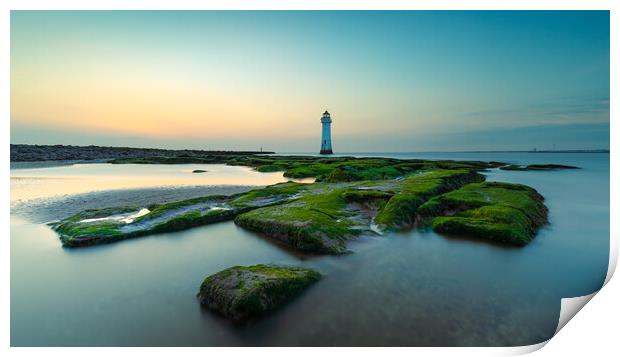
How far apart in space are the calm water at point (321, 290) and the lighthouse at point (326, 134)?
230ft

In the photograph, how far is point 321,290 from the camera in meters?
5.73

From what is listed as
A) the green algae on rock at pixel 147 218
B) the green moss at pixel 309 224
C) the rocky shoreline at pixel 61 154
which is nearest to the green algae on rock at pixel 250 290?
the green moss at pixel 309 224

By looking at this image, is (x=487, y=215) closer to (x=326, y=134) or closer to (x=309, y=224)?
(x=309, y=224)

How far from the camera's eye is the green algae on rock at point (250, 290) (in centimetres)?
486

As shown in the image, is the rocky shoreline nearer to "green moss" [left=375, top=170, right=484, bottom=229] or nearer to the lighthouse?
the lighthouse

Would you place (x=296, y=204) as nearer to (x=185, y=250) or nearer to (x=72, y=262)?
(x=185, y=250)

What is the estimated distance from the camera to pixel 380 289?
19.1 ft

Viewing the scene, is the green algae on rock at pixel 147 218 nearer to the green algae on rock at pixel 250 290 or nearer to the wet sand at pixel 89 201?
the wet sand at pixel 89 201

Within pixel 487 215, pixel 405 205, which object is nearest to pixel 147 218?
pixel 405 205

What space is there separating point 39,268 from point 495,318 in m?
9.31

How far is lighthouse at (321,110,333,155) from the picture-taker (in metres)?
77.6

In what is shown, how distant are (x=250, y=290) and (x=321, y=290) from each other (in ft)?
4.59

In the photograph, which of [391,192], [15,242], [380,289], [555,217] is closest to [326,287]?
[380,289]

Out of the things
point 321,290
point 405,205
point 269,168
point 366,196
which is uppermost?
point 269,168
